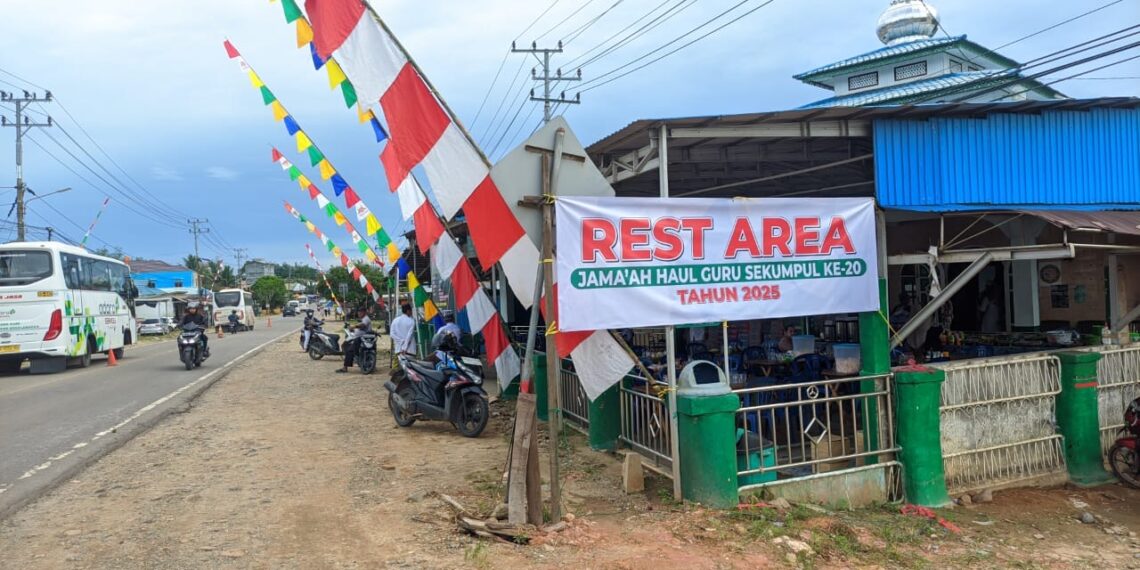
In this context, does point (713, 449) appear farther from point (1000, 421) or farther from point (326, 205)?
point (326, 205)

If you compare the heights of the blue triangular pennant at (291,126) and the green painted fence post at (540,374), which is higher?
the blue triangular pennant at (291,126)

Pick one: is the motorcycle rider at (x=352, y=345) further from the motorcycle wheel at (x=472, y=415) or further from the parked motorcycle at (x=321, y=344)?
the motorcycle wheel at (x=472, y=415)

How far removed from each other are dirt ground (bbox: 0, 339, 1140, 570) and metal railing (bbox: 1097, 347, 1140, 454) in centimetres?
83

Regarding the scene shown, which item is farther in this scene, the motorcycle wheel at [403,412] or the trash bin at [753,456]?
the motorcycle wheel at [403,412]

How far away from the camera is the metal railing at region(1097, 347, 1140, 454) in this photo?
7758mm

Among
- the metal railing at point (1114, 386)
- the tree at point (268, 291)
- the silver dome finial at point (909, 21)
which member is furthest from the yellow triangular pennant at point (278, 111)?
the tree at point (268, 291)

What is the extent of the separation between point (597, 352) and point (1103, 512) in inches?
200

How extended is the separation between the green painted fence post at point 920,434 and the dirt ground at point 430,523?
26 centimetres

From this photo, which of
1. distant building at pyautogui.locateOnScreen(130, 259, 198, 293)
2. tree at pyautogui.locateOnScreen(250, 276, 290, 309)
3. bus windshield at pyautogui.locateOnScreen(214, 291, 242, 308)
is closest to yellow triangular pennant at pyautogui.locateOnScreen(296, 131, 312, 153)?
bus windshield at pyautogui.locateOnScreen(214, 291, 242, 308)

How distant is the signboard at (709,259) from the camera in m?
5.40

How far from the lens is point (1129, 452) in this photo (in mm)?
7207

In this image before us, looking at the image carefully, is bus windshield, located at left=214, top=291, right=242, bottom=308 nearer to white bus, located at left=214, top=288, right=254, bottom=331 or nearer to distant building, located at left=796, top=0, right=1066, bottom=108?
white bus, located at left=214, top=288, right=254, bottom=331

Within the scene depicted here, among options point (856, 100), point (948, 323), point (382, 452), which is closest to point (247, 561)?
point (382, 452)

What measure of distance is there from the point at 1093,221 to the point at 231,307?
46.3 meters
